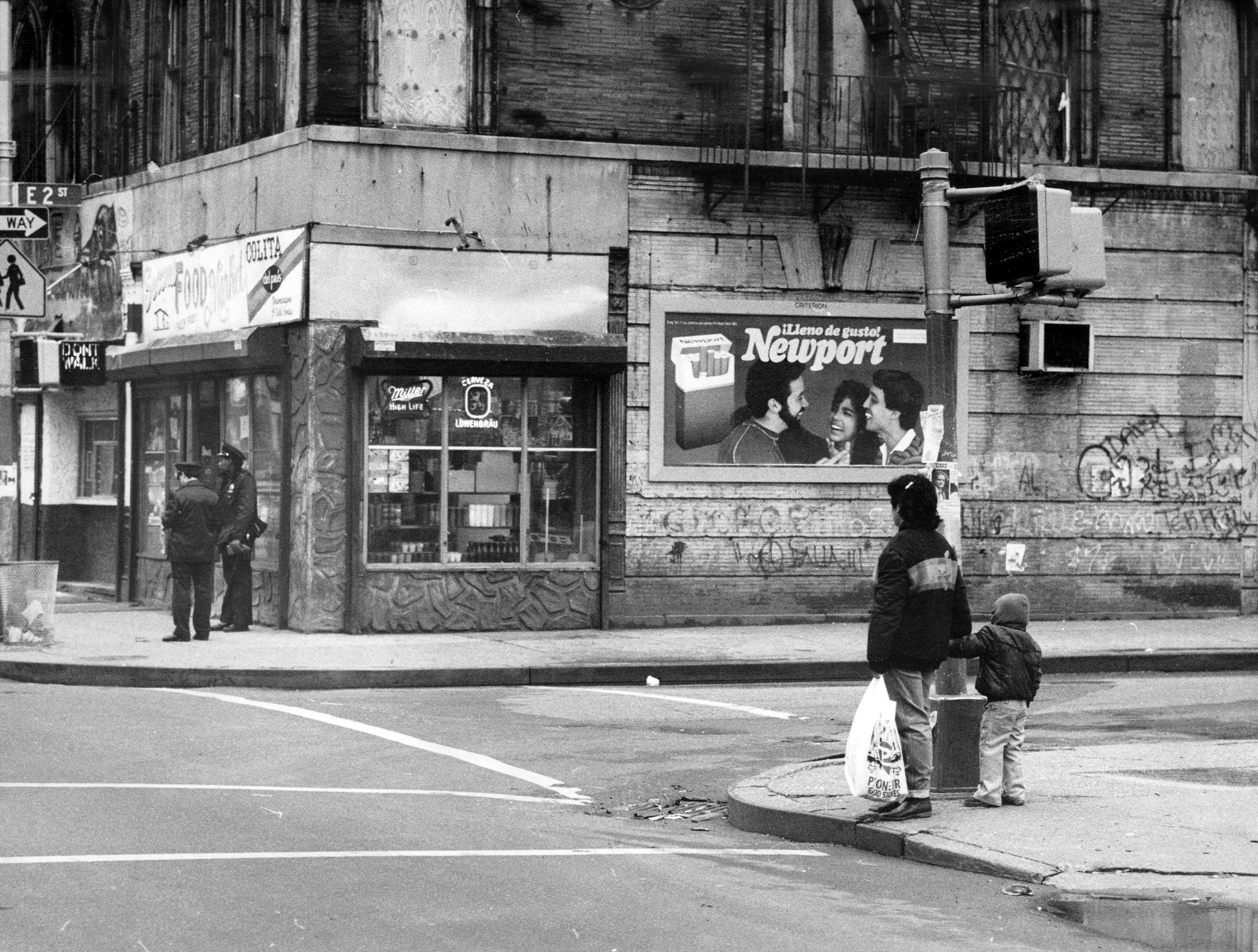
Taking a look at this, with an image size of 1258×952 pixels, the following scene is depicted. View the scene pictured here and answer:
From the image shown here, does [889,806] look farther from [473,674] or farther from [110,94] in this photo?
[110,94]

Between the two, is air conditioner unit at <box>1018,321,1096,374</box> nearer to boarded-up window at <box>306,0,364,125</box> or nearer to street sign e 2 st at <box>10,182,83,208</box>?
boarded-up window at <box>306,0,364,125</box>

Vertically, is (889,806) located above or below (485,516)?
below

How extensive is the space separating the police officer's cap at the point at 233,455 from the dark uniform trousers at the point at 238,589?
0.95m

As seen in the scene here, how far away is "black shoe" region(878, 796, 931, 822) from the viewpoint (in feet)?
31.4

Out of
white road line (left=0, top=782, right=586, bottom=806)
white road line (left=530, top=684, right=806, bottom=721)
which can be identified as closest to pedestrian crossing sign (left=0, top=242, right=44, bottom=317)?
white road line (left=530, top=684, right=806, bottom=721)

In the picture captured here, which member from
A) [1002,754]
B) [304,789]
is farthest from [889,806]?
[304,789]

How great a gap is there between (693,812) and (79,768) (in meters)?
3.65

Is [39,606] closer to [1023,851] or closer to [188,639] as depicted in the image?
[188,639]

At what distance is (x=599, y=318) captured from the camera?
66.9 feet

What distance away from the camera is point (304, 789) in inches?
418

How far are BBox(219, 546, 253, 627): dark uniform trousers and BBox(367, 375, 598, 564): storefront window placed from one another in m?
1.37

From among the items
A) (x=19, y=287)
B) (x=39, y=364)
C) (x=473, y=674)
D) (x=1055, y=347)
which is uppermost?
(x=19, y=287)

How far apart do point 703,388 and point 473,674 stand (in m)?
5.27

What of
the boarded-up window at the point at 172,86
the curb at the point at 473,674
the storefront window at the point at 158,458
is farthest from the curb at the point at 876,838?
the boarded-up window at the point at 172,86
